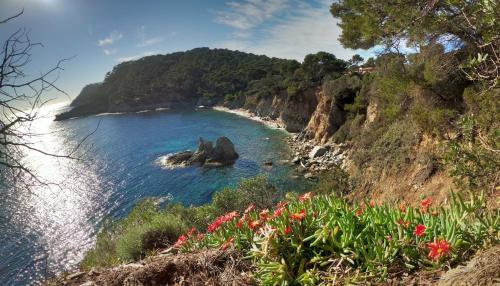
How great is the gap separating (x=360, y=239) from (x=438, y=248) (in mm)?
873

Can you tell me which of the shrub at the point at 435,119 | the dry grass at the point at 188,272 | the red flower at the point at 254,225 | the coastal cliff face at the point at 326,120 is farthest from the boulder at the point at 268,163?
the dry grass at the point at 188,272

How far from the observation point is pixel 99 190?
46094mm

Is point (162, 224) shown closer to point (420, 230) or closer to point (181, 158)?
point (420, 230)

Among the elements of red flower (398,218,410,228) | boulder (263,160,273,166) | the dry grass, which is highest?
red flower (398,218,410,228)

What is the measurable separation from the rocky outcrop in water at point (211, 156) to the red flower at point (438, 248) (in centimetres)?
4720

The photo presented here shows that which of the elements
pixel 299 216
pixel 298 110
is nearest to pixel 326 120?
pixel 298 110

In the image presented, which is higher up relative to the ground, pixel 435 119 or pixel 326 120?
pixel 435 119

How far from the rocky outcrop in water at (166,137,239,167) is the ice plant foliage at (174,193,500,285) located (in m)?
45.9

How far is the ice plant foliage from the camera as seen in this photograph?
3.89m

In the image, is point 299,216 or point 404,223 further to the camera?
point 299,216

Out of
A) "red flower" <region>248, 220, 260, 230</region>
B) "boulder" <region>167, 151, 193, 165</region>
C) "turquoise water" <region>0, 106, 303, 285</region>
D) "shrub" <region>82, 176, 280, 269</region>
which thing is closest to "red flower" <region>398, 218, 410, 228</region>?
"red flower" <region>248, 220, 260, 230</region>

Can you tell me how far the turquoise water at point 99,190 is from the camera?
31.8 m

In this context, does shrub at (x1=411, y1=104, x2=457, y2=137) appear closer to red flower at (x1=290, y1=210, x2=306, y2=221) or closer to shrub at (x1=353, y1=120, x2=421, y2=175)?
shrub at (x1=353, y1=120, x2=421, y2=175)

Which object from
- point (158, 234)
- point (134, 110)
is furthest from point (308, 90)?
point (134, 110)
